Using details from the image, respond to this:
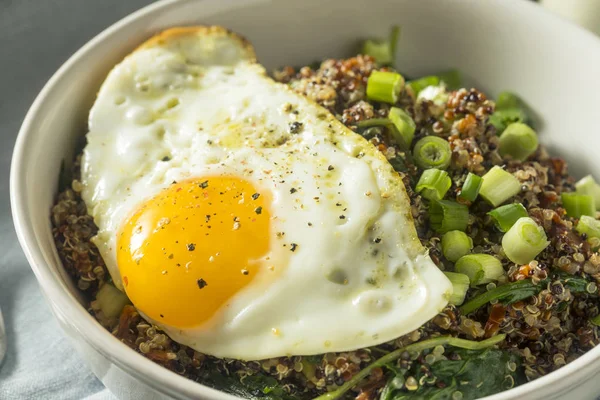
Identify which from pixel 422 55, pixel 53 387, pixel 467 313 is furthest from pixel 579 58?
pixel 53 387

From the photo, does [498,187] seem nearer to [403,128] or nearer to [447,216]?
[447,216]

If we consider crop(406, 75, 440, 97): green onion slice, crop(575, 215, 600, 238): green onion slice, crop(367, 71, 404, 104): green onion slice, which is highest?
crop(367, 71, 404, 104): green onion slice

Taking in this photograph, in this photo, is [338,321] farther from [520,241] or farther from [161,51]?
[161,51]

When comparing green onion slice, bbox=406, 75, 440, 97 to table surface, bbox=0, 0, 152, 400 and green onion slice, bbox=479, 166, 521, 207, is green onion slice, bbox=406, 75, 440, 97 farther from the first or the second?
table surface, bbox=0, 0, 152, 400

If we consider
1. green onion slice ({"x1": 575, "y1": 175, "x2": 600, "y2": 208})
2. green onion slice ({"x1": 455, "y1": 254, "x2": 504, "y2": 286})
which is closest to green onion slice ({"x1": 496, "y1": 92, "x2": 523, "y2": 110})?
green onion slice ({"x1": 575, "y1": 175, "x2": 600, "y2": 208})

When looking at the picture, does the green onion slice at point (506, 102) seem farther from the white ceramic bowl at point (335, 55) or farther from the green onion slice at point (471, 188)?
the green onion slice at point (471, 188)

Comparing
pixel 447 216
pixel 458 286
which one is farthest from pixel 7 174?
pixel 458 286

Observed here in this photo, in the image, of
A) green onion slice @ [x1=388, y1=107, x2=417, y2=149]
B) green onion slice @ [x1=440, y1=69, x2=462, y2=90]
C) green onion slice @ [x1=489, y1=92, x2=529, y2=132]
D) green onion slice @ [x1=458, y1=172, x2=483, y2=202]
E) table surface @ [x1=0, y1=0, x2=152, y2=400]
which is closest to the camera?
green onion slice @ [x1=458, y1=172, x2=483, y2=202]

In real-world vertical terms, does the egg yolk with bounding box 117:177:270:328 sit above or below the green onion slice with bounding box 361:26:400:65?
below
